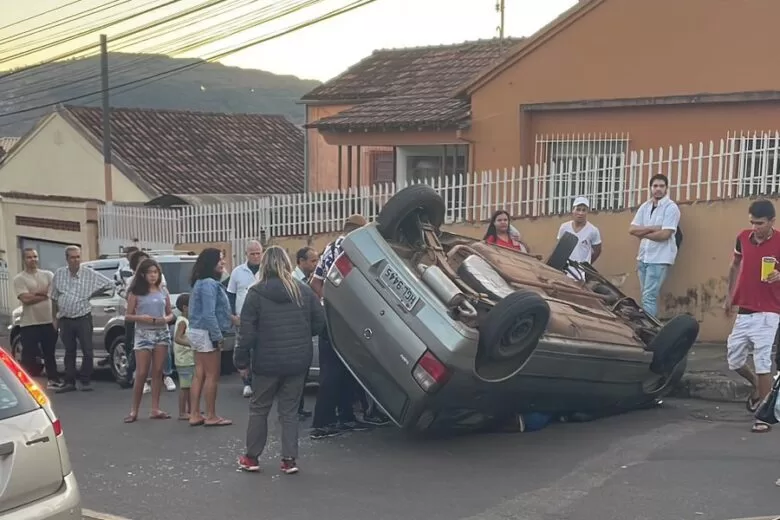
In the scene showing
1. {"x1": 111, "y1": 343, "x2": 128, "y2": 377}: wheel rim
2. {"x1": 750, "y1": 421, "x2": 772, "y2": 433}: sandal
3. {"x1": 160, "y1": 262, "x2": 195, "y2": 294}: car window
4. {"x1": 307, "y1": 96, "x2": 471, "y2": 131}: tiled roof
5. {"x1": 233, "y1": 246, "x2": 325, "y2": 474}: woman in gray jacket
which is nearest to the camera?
{"x1": 233, "y1": 246, "x2": 325, "y2": 474}: woman in gray jacket

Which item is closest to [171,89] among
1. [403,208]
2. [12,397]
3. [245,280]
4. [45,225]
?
[45,225]

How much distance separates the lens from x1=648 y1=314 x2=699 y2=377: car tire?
328 inches

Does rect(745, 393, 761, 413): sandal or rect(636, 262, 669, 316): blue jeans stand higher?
rect(636, 262, 669, 316): blue jeans

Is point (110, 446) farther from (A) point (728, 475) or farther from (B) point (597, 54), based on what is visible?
(B) point (597, 54)

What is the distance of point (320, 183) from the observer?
26531mm

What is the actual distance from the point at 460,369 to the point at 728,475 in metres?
1.91

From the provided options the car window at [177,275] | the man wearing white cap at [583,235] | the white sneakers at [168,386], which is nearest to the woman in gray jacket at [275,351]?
the white sneakers at [168,386]

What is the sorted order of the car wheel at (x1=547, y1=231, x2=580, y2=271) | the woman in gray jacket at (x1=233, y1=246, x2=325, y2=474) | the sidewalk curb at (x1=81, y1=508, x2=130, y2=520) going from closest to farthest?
the sidewalk curb at (x1=81, y1=508, x2=130, y2=520)
the woman in gray jacket at (x1=233, y1=246, x2=325, y2=474)
the car wheel at (x1=547, y1=231, x2=580, y2=271)

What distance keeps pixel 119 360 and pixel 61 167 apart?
719 inches

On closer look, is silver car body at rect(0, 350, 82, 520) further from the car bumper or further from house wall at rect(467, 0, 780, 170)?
house wall at rect(467, 0, 780, 170)

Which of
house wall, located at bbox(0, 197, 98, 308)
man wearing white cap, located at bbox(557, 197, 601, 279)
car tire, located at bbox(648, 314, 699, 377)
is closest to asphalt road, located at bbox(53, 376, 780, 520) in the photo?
car tire, located at bbox(648, 314, 699, 377)

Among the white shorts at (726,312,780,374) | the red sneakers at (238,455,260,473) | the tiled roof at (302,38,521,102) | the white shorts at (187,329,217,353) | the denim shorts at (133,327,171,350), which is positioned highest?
the tiled roof at (302,38,521,102)

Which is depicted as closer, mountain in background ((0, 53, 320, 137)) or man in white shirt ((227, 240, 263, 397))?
man in white shirt ((227, 240, 263, 397))

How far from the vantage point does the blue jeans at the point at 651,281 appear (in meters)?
11.4
